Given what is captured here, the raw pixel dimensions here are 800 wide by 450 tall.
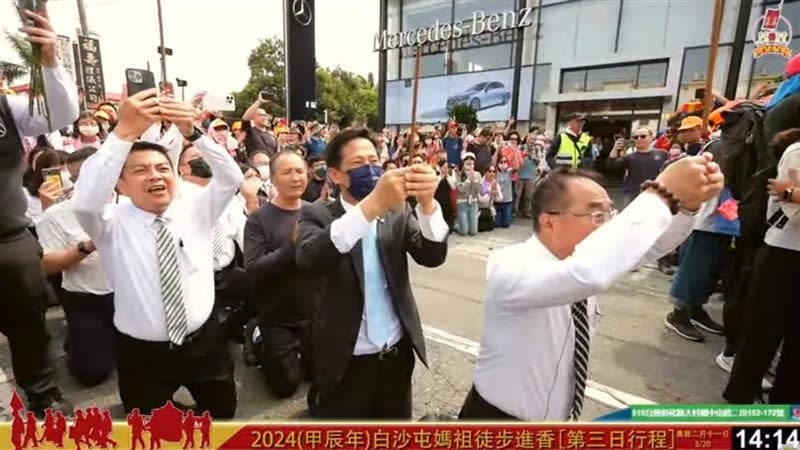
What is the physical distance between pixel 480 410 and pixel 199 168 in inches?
112

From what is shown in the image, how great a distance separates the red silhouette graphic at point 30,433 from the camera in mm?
1631

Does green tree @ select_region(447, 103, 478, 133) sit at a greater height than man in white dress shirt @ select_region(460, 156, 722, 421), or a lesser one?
greater

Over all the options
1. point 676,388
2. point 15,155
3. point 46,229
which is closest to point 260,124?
point 46,229

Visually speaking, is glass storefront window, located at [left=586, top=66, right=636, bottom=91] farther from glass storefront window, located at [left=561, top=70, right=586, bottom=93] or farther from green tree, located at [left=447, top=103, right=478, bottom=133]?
green tree, located at [left=447, top=103, right=478, bottom=133]

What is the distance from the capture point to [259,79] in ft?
118

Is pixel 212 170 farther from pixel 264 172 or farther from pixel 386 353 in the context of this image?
pixel 264 172

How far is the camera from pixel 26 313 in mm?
2287

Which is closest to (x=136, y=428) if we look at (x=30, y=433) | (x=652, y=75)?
(x=30, y=433)

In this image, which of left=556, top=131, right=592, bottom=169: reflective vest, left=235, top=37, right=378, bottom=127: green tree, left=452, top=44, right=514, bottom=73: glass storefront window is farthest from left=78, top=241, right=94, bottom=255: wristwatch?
left=235, top=37, right=378, bottom=127: green tree

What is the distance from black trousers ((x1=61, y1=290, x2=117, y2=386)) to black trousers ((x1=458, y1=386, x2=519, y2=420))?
8.32ft

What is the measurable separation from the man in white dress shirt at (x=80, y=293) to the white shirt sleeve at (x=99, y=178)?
124cm

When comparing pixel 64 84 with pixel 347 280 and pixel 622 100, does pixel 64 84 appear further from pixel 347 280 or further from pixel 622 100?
pixel 622 100

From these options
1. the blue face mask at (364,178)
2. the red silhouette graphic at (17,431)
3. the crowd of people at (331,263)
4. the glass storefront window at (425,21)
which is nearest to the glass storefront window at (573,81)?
the glass storefront window at (425,21)

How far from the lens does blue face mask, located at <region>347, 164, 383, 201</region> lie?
1864mm
